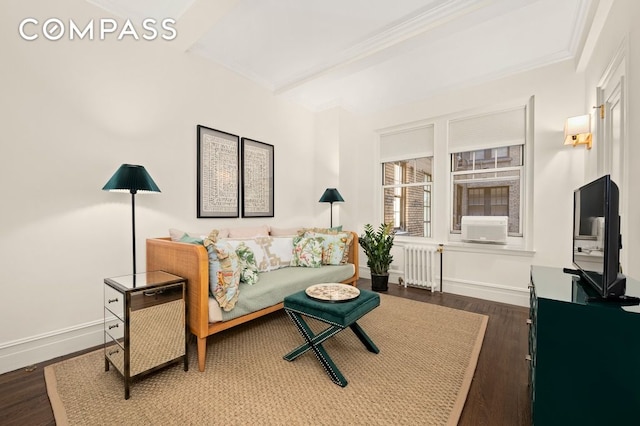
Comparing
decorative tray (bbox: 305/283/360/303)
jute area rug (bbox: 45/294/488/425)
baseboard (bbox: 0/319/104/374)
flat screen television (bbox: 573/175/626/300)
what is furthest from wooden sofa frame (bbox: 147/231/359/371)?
flat screen television (bbox: 573/175/626/300)

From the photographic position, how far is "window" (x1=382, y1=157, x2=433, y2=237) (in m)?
4.20

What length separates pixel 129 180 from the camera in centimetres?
214

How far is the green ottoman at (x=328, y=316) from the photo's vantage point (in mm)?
1782

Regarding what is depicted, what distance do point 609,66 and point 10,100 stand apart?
444cm

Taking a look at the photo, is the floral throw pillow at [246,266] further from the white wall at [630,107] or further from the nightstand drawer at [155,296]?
the white wall at [630,107]

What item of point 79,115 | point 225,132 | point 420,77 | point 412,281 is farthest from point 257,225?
point 420,77

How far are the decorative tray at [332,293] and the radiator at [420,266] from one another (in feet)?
6.79

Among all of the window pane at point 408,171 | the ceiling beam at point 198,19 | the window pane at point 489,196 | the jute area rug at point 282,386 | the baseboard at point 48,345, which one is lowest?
the jute area rug at point 282,386

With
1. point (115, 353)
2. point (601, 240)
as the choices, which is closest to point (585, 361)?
point (601, 240)

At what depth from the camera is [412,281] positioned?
4.01m

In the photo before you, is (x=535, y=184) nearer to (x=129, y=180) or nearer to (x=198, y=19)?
(x=198, y=19)

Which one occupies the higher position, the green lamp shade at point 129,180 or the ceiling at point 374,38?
the ceiling at point 374,38

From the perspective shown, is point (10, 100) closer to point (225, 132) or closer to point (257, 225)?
point (225, 132)

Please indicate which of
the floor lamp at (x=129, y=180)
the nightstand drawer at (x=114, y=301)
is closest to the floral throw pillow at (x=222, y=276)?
the nightstand drawer at (x=114, y=301)
